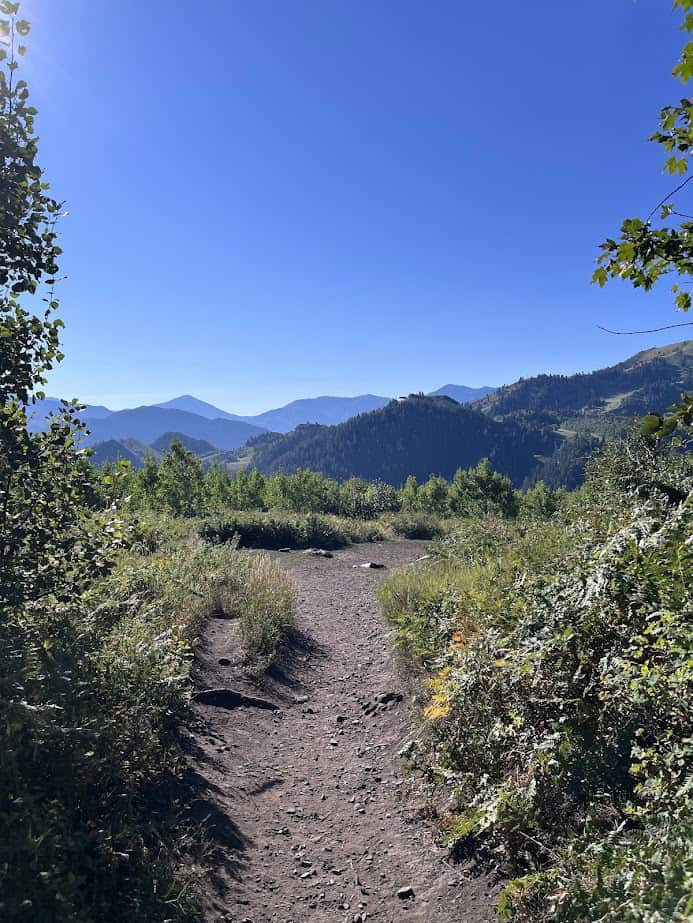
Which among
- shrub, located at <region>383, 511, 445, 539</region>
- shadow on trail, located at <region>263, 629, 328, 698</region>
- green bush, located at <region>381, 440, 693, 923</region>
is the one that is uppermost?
green bush, located at <region>381, 440, 693, 923</region>

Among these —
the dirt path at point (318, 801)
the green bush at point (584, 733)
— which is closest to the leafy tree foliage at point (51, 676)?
the dirt path at point (318, 801)

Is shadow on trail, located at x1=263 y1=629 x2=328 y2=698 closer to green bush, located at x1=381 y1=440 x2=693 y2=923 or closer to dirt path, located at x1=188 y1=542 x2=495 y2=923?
dirt path, located at x1=188 y1=542 x2=495 y2=923

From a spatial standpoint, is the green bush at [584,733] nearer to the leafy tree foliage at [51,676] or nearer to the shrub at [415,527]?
the leafy tree foliage at [51,676]

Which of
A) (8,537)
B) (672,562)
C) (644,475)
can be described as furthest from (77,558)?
(644,475)

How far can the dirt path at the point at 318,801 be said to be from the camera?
4.23 m

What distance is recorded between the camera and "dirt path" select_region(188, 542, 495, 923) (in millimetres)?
4234

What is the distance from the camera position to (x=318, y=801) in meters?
5.87

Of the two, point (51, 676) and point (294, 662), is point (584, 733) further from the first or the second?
point (294, 662)

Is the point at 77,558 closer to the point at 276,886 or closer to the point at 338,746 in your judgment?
the point at 276,886

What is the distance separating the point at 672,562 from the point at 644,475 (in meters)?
6.15

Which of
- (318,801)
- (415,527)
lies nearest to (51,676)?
(318,801)

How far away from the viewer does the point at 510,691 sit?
4.74 m

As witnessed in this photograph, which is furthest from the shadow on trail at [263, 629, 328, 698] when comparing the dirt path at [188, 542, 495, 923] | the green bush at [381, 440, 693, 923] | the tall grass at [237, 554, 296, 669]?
the green bush at [381, 440, 693, 923]

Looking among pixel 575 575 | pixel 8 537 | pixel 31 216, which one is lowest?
pixel 575 575
